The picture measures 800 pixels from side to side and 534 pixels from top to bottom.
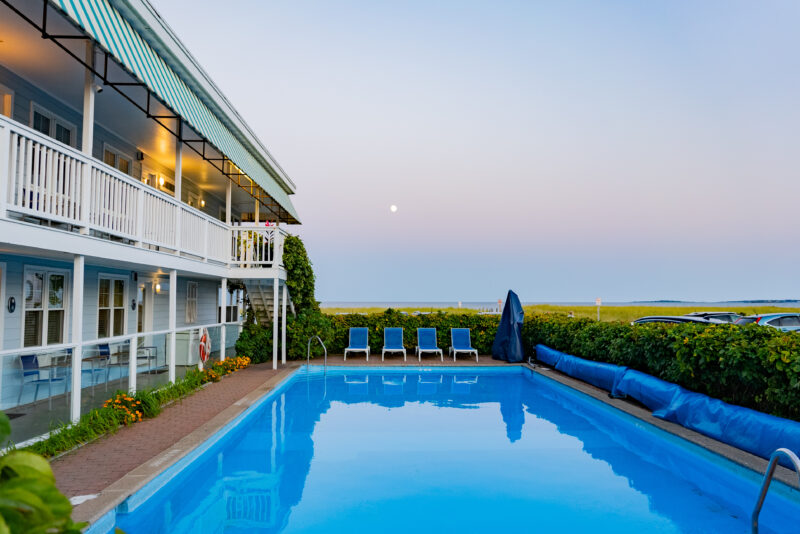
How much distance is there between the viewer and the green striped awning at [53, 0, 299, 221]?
18.6 feet

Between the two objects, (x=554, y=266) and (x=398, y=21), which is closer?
(x=398, y=21)

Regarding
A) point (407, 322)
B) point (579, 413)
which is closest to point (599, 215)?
point (407, 322)

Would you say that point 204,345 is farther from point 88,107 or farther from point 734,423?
point 734,423

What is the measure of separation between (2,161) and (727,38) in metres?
18.7

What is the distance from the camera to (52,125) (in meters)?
8.83

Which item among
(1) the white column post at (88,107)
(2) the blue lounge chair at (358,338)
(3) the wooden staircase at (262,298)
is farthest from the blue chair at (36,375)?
(2) the blue lounge chair at (358,338)

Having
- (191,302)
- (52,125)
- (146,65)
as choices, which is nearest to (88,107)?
(146,65)

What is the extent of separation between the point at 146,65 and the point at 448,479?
24.1 ft

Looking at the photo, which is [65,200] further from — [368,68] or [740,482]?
[368,68]

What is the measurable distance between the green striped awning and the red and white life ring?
3.89 m

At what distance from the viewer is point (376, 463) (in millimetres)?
7027

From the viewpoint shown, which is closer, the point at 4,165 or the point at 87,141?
the point at 4,165

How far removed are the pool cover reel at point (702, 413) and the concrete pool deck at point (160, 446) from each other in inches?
5.9

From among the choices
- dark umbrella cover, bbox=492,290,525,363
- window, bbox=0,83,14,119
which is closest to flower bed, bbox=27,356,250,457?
window, bbox=0,83,14,119
